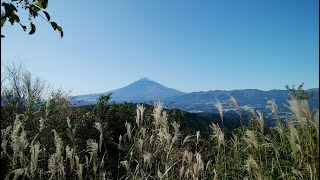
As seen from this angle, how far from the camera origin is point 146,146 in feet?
20.6

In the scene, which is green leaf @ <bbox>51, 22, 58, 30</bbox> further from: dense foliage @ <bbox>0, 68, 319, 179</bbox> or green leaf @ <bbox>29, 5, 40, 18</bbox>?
dense foliage @ <bbox>0, 68, 319, 179</bbox>

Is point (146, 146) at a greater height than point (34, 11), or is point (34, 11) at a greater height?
point (34, 11)

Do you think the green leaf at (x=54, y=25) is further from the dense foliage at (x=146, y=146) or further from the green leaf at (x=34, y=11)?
the dense foliage at (x=146, y=146)

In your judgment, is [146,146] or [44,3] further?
[146,146]

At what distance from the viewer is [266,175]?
514 cm

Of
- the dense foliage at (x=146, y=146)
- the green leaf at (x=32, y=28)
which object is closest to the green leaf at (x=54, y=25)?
the green leaf at (x=32, y=28)

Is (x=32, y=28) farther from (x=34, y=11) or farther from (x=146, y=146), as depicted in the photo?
(x=146, y=146)

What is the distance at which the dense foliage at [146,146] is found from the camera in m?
4.15

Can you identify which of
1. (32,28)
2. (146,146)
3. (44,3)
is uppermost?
(44,3)

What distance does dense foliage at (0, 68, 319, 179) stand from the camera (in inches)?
163

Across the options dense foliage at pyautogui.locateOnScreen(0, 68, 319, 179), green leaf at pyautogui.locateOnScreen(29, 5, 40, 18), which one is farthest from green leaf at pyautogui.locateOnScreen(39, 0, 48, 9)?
dense foliage at pyautogui.locateOnScreen(0, 68, 319, 179)

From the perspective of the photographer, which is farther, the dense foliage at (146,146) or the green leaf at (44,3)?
the dense foliage at (146,146)

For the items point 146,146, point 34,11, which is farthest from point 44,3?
point 146,146

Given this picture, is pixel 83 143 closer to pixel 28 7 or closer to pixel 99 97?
pixel 99 97
